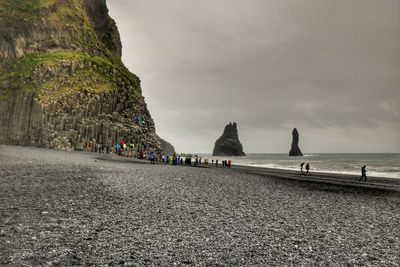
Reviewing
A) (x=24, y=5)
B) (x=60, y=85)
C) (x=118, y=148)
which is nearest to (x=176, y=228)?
(x=118, y=148)

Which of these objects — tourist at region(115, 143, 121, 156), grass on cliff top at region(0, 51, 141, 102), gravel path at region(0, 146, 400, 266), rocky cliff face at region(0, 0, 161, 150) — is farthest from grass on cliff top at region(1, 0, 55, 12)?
gravel path at region(0, 146, 400, 266)

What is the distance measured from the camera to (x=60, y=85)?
63.0 meters

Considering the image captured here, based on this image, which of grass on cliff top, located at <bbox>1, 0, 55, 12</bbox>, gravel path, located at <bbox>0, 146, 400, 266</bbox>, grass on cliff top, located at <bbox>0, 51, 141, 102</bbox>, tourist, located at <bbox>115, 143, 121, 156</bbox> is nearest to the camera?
gravel path, located at <bbox>0, 146, 400, 266</bbox>

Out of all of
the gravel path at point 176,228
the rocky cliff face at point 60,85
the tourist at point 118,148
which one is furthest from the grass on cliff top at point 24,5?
the gravel path at point 176,228

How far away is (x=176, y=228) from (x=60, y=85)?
6218 cm

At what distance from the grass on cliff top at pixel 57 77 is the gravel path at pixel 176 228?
48.8m

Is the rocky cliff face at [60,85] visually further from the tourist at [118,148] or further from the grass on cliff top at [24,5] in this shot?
the tourist at [118,148]

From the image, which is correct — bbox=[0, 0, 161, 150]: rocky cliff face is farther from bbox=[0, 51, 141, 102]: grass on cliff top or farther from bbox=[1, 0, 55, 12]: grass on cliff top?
bbox=[1, 0, 55, 12]: grass on cliff top

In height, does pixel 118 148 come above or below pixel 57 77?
below

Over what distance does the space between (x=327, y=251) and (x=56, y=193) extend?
14.0 m

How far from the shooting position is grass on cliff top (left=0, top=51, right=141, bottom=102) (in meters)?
61.2

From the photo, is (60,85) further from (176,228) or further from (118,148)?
(176,228)

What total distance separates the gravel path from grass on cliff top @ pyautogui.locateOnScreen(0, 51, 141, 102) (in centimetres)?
4879

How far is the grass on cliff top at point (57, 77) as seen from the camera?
6122 centimetres
